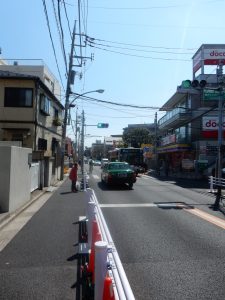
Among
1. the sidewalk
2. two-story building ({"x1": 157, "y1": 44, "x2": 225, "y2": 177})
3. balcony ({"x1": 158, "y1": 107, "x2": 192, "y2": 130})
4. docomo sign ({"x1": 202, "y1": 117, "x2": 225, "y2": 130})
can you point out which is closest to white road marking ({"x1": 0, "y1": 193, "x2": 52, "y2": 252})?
the sidewalk

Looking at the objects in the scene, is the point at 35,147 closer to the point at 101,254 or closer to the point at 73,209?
the point at 73,209

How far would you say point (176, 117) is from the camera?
4616 cm

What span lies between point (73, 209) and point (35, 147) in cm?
1153

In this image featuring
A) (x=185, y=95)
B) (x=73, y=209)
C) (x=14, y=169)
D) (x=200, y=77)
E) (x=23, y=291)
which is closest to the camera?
(x=23, y=291)

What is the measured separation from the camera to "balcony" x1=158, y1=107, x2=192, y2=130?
44.6 m

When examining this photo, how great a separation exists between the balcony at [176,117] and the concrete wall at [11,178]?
27651mm

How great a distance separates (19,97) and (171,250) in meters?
19.6

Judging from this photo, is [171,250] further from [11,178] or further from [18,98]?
[18,98]

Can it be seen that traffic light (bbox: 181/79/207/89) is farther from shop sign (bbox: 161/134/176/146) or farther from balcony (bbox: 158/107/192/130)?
shop sign (bbox: 161/134/176/146)

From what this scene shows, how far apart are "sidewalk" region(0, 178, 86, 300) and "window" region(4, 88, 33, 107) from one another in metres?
14.3

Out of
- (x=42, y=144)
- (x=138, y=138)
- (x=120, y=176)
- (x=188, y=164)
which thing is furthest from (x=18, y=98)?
(x=138, y=138)

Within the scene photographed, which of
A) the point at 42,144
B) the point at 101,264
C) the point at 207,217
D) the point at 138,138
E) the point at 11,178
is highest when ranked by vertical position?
the point at 138,138

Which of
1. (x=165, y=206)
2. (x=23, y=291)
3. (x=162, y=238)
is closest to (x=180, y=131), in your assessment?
(x=165, y=206)

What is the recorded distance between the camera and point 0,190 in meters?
13.0
